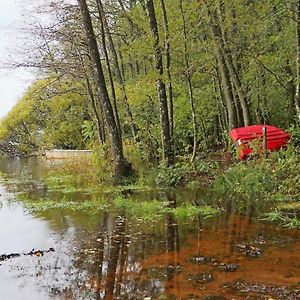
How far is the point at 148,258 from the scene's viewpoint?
662 centimetres

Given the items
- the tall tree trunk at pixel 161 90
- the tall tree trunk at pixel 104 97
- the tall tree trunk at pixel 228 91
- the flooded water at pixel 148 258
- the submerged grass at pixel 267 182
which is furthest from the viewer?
the tall tree trunk at pixel 228 91

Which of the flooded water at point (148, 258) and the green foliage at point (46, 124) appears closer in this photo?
the flooded water at point (148, 258)

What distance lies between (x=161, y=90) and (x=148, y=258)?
8628 millimetres

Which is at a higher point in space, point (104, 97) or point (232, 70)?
point (232, 70)

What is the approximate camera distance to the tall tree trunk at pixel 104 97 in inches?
574

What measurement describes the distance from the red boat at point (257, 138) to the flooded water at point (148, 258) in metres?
3.96

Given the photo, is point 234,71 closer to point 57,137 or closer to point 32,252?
point 32,252

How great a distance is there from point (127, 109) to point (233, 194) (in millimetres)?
9797

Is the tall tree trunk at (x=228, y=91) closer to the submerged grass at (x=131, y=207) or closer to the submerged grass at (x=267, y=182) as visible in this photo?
the submerged grass at (x=267, y=182)

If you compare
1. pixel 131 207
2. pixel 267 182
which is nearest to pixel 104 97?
pixel 131 207

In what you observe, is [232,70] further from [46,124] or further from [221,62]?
[46,124]

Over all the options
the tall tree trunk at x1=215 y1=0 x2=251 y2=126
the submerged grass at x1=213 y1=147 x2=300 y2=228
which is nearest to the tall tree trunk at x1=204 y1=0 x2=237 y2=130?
the tall tree trunk at x1=215 y1=0 x2=251 y2=126

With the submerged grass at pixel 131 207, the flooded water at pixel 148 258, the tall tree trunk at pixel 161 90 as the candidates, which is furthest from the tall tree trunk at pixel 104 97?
the flooded water at pixel 148 258

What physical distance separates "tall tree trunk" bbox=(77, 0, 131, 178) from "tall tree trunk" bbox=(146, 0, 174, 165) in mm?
1396
